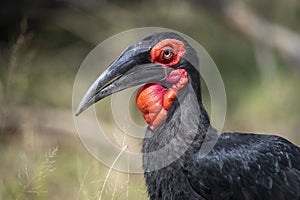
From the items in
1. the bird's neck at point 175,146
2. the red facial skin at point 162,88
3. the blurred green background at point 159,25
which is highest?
the red facial skin at point 162,88

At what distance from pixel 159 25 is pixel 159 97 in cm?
540

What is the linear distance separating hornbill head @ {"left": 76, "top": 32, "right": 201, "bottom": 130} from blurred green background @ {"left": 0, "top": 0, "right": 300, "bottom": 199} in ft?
9.27

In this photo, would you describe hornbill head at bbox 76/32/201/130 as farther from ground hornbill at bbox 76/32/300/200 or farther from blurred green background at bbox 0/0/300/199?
blurred green background at bbox 0/0/300/199

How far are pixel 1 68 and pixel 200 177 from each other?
4671 millimetres

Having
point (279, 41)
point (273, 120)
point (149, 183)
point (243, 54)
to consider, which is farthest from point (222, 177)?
point (243, 54)

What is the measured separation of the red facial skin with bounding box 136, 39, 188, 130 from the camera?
166 inches

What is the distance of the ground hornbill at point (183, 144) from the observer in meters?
4.11

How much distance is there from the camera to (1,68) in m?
8.38

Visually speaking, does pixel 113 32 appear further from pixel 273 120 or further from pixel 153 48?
pixel 153 48

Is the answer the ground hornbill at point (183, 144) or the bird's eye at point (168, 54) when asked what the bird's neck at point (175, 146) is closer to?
the ground hornbill at point (183, 144)

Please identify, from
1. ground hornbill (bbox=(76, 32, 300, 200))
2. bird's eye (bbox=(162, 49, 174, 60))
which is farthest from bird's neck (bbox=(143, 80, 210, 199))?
bird's eye (bbox=(162, 49, 174, 60))

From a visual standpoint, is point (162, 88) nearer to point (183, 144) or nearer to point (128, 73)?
point (128, 73)

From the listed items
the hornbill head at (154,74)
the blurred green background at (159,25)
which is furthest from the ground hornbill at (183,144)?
the blurred green background at (159,25)

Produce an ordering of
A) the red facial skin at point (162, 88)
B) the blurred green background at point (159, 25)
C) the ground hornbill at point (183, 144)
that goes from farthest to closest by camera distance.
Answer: the blurred green background at point (159, 25) → the red facial skin at point (162, 88) → the ground hornbill at point (183, 144)
